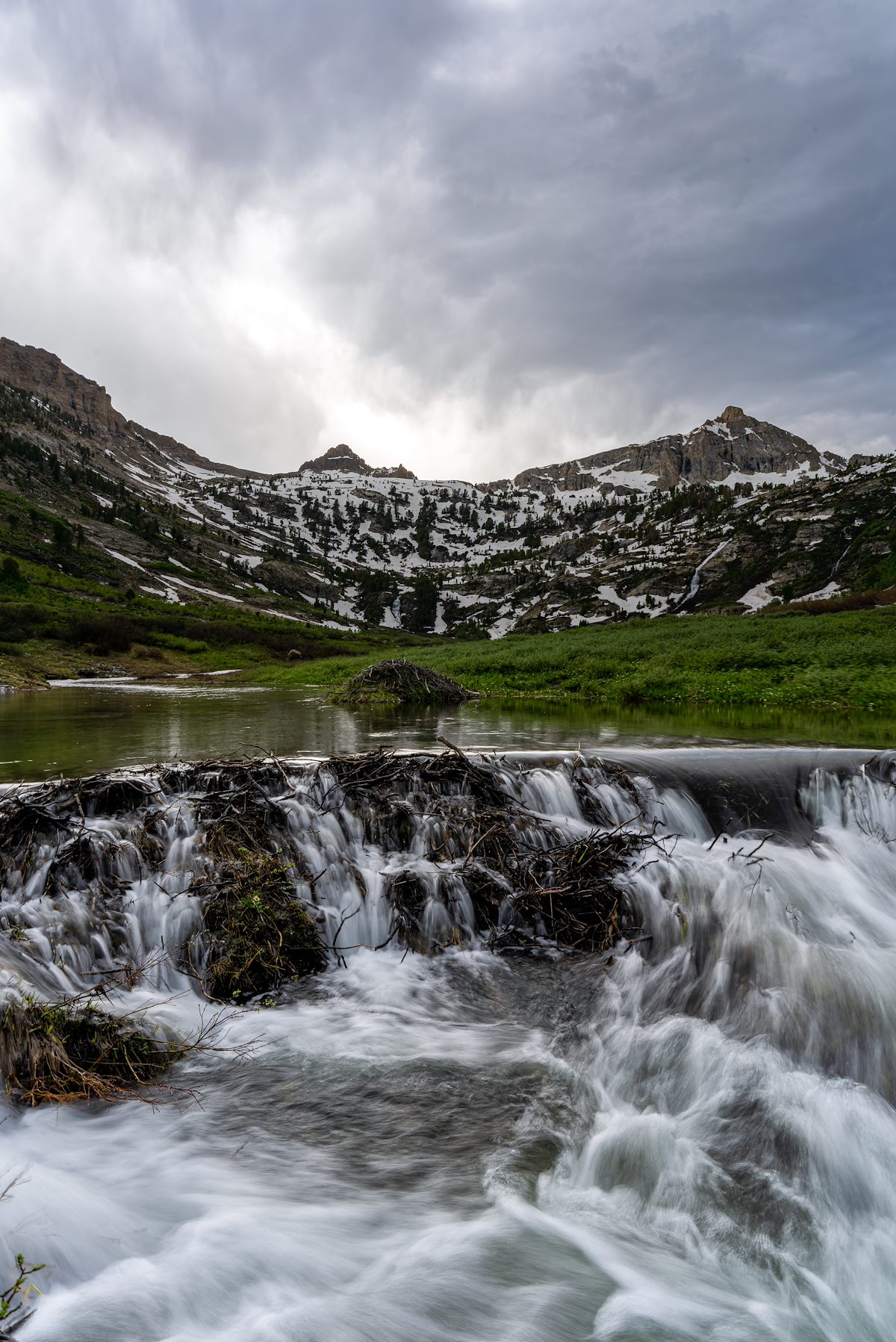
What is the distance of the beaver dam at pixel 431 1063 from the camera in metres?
3.03

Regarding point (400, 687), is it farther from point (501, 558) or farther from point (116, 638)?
point (501, 558)

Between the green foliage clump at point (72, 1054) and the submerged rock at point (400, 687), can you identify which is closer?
the green foliage clump at point (72, 1054)

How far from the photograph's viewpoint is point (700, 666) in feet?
82.9

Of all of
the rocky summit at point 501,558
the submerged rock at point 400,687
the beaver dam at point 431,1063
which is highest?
the rocky summit at point 501,558

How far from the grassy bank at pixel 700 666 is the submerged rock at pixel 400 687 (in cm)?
289

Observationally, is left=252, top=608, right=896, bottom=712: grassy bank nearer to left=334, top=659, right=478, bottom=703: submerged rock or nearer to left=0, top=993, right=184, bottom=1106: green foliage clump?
left=334, top=659, right=478, bottom=703: submerged rock

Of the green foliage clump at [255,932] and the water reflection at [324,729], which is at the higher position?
the water reflection at [324,729]

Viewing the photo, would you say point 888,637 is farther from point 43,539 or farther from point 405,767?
point 43,539

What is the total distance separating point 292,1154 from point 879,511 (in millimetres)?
135605

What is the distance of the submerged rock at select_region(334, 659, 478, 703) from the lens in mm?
20953

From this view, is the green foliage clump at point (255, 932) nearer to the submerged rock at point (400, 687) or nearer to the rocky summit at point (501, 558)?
the submerged rock at point (400, 687)

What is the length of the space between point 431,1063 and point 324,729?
376 inches

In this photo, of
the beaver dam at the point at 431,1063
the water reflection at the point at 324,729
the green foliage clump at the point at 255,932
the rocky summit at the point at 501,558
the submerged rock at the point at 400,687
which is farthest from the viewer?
the rocky summit at the point at 501,558

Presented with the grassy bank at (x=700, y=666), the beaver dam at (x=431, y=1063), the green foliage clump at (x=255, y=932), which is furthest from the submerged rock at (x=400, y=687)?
the green foliage clump at (x=255, y=932)
